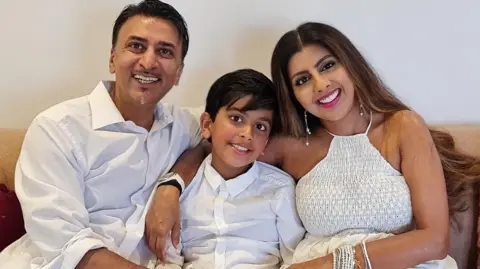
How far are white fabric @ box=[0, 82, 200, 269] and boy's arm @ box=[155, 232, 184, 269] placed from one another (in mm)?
63

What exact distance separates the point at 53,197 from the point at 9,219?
0.88ft

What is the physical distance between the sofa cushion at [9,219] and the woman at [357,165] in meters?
0.82

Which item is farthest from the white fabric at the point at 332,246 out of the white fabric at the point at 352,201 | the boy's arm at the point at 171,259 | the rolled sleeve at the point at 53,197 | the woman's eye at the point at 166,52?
the woman's eye at the point at 166,52

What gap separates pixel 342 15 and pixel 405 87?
1.13ft

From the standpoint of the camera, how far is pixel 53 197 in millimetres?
1632

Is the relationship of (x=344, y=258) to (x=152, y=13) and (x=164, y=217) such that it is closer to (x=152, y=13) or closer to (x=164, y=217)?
(x=164, y=217)

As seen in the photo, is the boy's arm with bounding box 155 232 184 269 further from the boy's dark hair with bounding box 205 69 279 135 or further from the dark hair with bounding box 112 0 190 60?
the dark hair with bounding box 112 0 190 60

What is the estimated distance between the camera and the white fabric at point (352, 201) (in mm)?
1742

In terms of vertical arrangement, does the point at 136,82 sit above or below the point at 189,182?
above

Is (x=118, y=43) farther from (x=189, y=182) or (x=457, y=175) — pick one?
(x=457, y=175)

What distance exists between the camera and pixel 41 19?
2.19m

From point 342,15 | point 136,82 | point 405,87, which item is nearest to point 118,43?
point 136,82

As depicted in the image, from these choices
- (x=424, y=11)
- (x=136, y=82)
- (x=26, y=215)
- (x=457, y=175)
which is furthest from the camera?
(x=424, y=11)

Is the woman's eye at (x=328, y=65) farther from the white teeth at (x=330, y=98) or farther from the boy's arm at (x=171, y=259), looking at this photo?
the boy's arm at (x=171, y=259)
